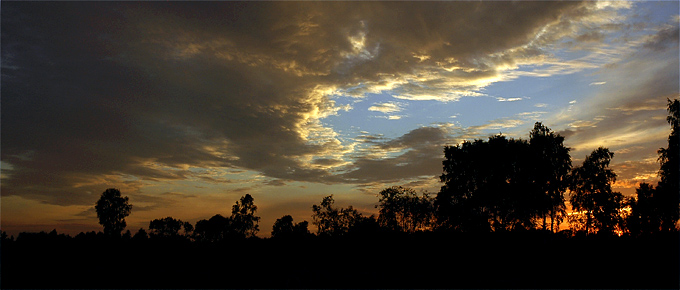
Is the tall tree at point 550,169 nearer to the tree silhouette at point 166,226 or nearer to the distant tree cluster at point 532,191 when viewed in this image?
the distant tree cluster at point 532,191

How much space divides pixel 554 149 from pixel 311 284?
43.8 meters

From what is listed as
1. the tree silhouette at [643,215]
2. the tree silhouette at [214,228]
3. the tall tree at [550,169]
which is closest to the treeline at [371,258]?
the tree silhouette at [643,215]

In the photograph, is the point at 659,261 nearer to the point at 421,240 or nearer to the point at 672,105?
the point at 421,240

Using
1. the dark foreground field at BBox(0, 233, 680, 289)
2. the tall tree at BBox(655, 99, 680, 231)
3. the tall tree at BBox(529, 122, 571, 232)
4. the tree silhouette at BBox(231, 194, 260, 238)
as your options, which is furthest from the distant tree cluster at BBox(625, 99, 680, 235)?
the tree silhouette at BBox(231, 194, 260, 238)

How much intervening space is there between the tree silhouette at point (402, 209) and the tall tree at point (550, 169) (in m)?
33.8

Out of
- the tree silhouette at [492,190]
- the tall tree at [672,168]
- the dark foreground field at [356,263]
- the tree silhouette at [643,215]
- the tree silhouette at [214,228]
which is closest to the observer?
the dark foreground field at [356,263]

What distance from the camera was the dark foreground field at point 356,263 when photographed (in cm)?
2661

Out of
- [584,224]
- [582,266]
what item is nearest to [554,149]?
[584,224]

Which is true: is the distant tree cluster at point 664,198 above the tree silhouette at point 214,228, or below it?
above

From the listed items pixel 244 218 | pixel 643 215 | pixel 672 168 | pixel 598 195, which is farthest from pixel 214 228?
pixel 672 168

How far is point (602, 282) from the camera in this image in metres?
26.3

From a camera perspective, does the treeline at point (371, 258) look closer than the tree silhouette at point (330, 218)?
Yes

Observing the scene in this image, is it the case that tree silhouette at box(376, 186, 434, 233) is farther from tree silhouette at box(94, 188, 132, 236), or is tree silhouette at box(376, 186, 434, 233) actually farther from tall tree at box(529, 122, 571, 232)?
tree silhouette at box(94, 188, 132, 236)

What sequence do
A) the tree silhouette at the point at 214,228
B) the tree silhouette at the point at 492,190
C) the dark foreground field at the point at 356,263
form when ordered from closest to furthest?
the dark foreground field at the point at 356,263, the tree silhouette at the point at 492,190, the tree silhouette at the point at 214,228
